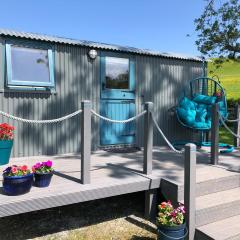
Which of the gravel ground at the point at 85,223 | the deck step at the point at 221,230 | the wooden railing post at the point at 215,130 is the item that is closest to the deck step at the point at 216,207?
the deck step at the point at 221,230

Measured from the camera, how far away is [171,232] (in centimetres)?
358

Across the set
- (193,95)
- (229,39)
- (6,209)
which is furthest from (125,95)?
(229,39)

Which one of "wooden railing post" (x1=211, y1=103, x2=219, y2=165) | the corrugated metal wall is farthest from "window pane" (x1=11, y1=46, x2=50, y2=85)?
"wooden railing post" (x1=211, y1=103, x2=219, y2=165)

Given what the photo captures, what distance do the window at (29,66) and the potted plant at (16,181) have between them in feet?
8.41

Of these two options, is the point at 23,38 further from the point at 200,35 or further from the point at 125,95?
the point at 200,35

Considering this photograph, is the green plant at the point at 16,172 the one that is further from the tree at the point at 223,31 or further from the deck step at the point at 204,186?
the tree at the point at 223,31

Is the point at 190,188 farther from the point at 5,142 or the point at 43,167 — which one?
the point at 5,142

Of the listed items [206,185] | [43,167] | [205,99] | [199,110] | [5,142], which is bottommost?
[206,185]

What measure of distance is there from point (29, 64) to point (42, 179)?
2848 mm

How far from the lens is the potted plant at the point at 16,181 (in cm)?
350

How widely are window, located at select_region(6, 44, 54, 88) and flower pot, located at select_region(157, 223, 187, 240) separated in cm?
366

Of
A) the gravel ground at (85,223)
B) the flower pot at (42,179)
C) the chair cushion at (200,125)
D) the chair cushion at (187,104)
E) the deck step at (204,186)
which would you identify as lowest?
the gravel ground at (85,223)

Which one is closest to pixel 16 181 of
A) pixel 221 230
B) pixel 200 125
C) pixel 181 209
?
pixel 181 209

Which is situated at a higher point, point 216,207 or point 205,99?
point 205,99
